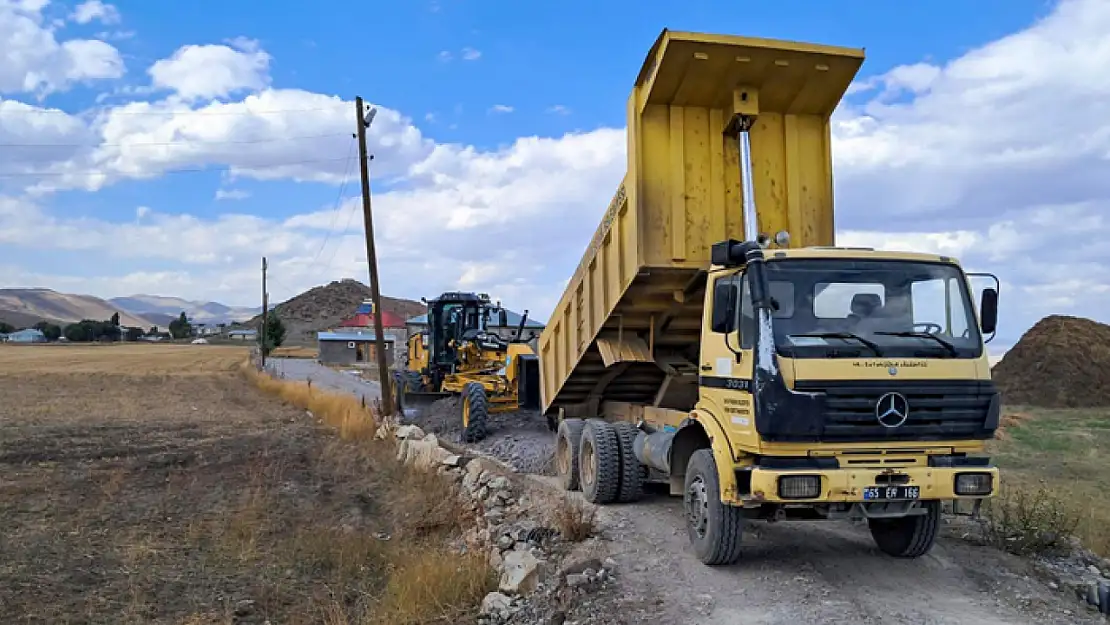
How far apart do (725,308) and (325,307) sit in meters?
139

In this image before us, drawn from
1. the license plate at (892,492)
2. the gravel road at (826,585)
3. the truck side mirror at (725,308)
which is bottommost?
the gravel road at (826,585)

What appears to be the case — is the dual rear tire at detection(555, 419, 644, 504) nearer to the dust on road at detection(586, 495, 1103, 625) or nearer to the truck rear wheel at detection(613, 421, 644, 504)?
the truck rear wheel at detection(613, 421, 644, 504)

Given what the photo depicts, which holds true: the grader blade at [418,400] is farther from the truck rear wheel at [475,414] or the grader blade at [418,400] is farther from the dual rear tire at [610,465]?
the dual rear tire at [610,465]

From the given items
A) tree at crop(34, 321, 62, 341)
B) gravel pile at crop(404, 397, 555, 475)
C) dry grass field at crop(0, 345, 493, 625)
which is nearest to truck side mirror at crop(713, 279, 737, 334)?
dry grass field at crop(0, 345, 493, 625)

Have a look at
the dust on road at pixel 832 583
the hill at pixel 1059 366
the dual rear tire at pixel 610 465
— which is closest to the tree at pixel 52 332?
the hill at pixel 1059 366

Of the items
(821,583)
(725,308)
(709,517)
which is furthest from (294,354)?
(821,583)

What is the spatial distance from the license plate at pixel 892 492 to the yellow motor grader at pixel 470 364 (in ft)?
33.1

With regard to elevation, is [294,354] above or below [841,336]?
below

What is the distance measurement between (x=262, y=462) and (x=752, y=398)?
11.6 meters

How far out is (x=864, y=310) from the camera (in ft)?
23.1

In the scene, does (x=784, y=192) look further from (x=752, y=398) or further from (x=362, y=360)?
(x=362, y=360)

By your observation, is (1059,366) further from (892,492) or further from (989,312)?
(892,492)

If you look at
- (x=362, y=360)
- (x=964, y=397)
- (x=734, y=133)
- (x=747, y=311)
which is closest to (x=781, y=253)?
(x=747, y=311)

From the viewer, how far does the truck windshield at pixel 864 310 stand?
262 inches
